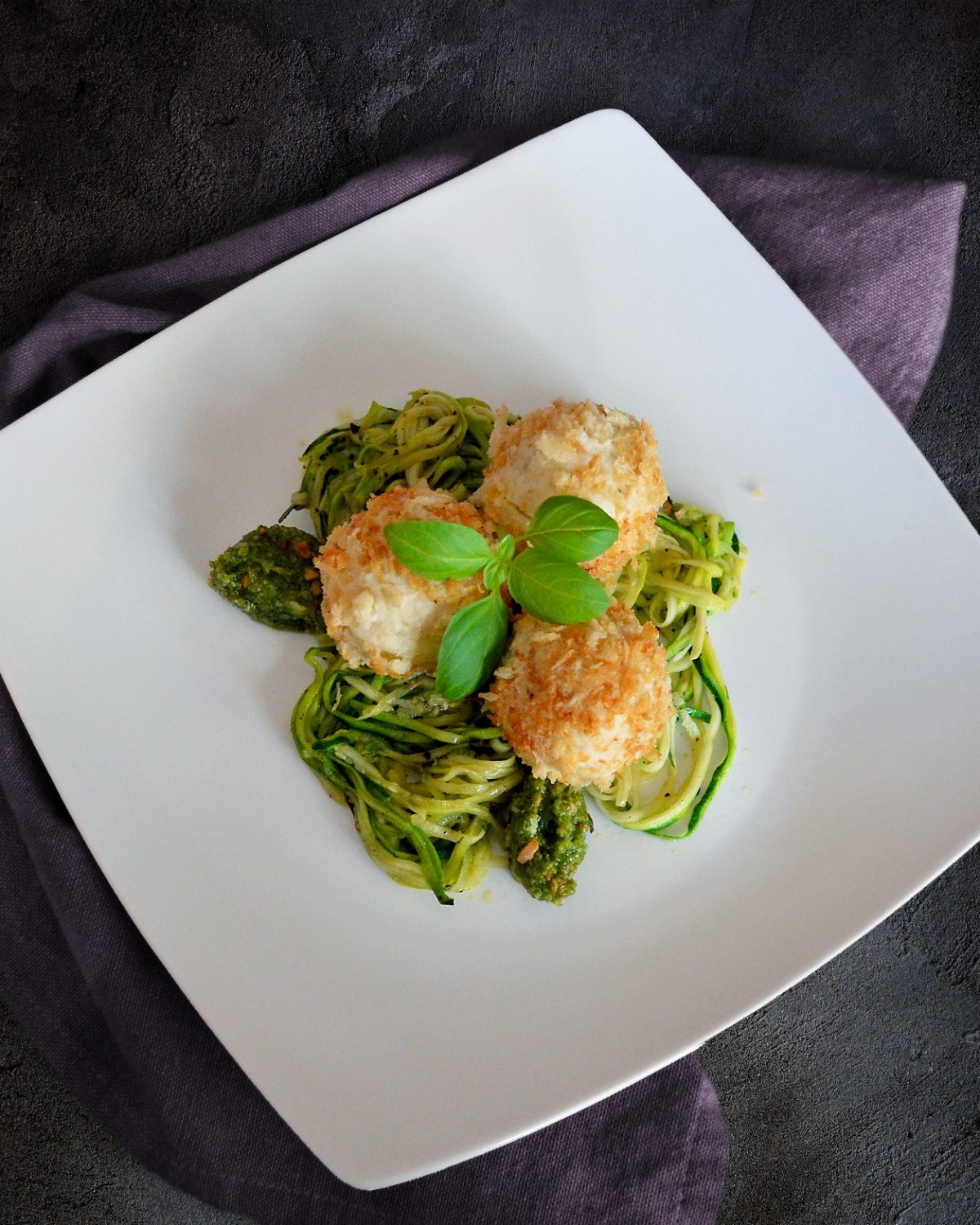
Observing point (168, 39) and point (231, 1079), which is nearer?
point (231, 1079)

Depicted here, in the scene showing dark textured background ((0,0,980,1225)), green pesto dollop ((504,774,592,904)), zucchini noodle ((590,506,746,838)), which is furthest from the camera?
dark textured background ((0,0,980,1225))

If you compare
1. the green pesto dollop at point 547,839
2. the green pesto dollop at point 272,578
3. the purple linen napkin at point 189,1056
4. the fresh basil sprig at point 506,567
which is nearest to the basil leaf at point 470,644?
the fresh basil sprig at point 506,567

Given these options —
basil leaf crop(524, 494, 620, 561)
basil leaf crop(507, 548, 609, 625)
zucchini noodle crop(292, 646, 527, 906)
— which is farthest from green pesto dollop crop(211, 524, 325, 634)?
basil leaf crop(524, 494, 620, 561)

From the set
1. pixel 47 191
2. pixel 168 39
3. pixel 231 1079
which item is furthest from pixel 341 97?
pixel 231 1079

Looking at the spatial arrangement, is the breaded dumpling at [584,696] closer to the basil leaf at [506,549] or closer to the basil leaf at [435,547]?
the basil leaf at [506,549]

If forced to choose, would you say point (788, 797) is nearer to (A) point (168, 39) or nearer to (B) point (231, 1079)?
(B) point (231, 1079)

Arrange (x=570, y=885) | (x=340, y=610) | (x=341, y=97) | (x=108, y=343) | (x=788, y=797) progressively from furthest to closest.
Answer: (x=341, y=97) < (x=108, y=343) < (x=788, y=797) < (x=570, y=885) < (x=340, y=610)

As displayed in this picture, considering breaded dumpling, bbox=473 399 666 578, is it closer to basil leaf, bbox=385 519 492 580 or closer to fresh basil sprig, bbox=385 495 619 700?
fresh basil sprig, bbox=385 495 619 700
